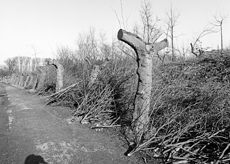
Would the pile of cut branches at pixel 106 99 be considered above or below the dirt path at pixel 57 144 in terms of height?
above

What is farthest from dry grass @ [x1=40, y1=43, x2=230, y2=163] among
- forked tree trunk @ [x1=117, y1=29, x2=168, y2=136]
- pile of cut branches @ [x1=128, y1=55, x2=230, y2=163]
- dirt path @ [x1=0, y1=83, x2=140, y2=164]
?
dirt path @ [x1=0, y1=83, x2=140, y2=164]

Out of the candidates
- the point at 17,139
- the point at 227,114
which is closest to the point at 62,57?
the point at 17,139

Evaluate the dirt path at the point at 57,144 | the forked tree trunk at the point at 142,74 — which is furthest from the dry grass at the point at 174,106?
the dirt path at the point at 57,144

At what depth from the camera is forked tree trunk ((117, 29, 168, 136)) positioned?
3479 mm

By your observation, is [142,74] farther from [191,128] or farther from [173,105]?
[191,128]

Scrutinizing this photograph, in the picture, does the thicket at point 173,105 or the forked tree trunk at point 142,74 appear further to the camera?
the forked tree trunk at point 142,74

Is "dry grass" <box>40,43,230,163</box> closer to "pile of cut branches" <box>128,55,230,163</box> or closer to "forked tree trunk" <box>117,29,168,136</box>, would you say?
"pile of cut branches" <box>128,55,230,163</box>

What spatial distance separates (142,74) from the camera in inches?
142

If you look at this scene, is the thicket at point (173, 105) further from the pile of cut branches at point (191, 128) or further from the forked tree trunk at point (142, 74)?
the forked tree trunk at point (142, 74)

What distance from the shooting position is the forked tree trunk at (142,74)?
137 inches

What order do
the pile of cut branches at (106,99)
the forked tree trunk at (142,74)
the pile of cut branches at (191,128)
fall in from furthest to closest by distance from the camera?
the pile of cut branches at (106,99), the forked tree trunk at (142,74), the pile of cut branches at (191,128)

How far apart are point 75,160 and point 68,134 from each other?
4.49ft

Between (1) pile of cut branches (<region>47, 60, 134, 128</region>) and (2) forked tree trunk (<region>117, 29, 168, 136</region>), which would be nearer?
(2) forked tree trunk (<region>117, 29, 168, 136</region>)

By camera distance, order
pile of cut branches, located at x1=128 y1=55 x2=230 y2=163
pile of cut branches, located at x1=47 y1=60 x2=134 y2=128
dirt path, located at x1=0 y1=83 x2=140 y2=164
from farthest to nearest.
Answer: pile of cut branches, located at x1=47 y1=60 x2=134 y2=128 → dirt path, located at x1=0 y1=83 x2=140 y2=164 → pile of cut branches, located at x1=128 y1=55 x2=230 y2=163
